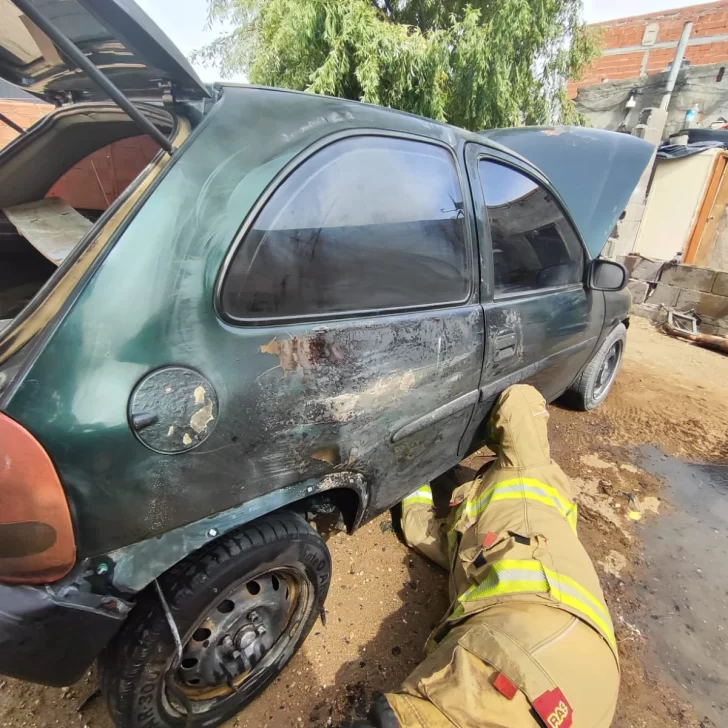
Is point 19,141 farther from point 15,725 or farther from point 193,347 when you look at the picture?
point 15,725

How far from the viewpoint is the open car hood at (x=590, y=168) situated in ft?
10.0

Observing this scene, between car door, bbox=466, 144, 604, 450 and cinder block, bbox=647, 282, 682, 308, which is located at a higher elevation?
car door, bbox=466, 144, 604, 450

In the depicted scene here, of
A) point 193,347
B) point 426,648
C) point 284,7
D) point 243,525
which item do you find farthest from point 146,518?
point 284,7

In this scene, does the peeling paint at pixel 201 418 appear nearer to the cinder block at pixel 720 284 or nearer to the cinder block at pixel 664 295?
the cinder block at pixel 720 284

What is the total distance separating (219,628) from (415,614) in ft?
3.01

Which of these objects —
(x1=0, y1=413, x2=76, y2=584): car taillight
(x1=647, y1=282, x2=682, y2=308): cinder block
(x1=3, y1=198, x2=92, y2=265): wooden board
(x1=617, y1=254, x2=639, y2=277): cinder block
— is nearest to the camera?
(x1=0, y1=413, x2=76, y2=584): car taillight

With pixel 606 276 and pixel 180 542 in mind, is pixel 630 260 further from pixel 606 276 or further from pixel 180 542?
pixel 180 542

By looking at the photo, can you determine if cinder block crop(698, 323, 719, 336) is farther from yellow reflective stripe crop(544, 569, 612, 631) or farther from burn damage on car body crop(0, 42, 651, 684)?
burn damage on car body crop(0, 42, 651, 684)

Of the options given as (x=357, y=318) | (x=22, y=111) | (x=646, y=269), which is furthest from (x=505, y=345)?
(x=22, y=111)

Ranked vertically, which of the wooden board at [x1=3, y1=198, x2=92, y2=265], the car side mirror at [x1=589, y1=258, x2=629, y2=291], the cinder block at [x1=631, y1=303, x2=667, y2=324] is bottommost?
the cinder block at [x1=631, y1=303, x2=667, y2=324]

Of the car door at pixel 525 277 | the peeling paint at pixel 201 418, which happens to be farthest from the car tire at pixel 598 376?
the peeling paint at pixel 201 418

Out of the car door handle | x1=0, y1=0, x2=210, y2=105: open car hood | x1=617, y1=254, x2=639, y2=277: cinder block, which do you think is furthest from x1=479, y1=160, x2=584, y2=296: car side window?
x1=617, y1=254, x2=639, y2=277: cinder block

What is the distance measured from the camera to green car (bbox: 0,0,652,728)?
1.01 meters

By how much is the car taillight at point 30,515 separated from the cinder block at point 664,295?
7387mm
